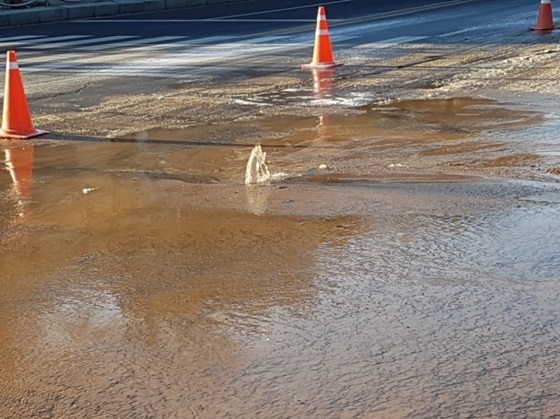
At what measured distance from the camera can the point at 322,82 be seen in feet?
40.3

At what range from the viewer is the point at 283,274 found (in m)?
5.15

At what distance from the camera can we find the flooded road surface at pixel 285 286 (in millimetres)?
3826

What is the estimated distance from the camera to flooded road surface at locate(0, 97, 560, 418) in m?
3.83

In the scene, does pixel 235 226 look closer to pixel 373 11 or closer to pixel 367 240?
pixel 367 240

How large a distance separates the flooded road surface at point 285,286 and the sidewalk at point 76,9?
1575cm

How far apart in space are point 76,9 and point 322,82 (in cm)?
1308

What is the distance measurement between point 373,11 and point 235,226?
16.9 meters

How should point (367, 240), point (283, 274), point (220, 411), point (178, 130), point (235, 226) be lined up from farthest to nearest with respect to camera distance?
1. point (178, 130)
2. point (235, 226)
3. point (367, 240)
4. point (283, 274)
5. point (220, 411)

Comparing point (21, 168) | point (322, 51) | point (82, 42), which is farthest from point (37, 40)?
point (21, 168)

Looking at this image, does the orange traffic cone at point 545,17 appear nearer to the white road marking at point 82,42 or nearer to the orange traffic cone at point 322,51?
the orange traffic cone at point 322,51

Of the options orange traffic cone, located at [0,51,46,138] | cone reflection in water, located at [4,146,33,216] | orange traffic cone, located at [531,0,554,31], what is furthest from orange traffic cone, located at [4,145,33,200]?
orange traffic cone, located at [531,0,554,31]

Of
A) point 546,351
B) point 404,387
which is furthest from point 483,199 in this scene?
point 404,387

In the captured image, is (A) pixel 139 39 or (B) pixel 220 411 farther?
(A) pixel 139 39

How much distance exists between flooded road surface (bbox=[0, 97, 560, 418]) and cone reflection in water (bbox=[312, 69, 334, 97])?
10.9 feet
